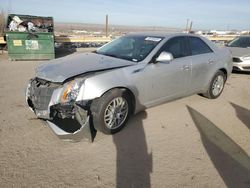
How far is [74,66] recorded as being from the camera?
12.9ft

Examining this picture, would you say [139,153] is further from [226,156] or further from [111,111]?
[226,156]

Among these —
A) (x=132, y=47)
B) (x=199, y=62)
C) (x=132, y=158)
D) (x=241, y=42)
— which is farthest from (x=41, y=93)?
(x=241, y=42)

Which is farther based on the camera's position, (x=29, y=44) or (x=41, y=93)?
(x=29, y=44)

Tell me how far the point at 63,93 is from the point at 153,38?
2213 millimetres

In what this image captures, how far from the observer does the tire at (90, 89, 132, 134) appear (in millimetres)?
3617

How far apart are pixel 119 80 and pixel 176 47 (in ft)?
5.60

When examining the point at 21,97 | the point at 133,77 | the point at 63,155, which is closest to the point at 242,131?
the point at 133,77

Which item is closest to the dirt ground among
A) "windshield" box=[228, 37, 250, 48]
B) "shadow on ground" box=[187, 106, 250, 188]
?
"shadow on ground" box=[187, 106, 250, 188]

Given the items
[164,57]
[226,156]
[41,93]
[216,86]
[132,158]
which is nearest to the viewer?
[132,158]

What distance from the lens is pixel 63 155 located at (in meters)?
3.33

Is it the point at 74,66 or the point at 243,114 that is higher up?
the point at 74,66

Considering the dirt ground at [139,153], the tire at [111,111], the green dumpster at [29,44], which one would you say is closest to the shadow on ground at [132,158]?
the dirt ground at [139,153]

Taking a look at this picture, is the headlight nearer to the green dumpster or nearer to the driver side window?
the driver side window

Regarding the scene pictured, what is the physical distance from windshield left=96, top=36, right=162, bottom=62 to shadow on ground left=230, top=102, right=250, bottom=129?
2.29 meters
